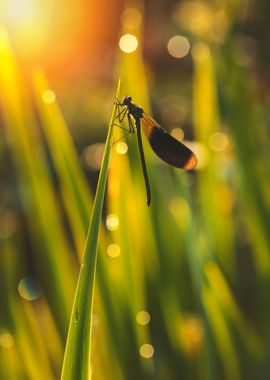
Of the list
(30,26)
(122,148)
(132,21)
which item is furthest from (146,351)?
(30,26)

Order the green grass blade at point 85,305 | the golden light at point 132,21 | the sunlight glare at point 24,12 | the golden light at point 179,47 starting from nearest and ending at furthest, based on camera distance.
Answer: the green grass blade at point 85,305 → the golden light at point 132,21 → the sunlight glare at point 24,12 → the golden light at point 179,47

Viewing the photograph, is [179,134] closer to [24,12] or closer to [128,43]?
[128,43]

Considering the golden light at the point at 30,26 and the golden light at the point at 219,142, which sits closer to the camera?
the golden light at the point at 219,142

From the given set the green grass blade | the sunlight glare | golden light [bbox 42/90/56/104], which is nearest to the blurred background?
golden light [bbox 42/90/56/104]

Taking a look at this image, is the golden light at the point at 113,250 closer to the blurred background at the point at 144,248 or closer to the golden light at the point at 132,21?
the blurred background at the point at 144,248

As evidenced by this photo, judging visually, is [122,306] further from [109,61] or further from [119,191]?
[109,61]

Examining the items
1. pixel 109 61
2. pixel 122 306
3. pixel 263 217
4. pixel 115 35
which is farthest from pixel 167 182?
pixel 115 35

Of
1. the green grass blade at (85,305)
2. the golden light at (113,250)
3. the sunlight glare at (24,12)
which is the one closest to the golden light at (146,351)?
the golden light at (113,250)
